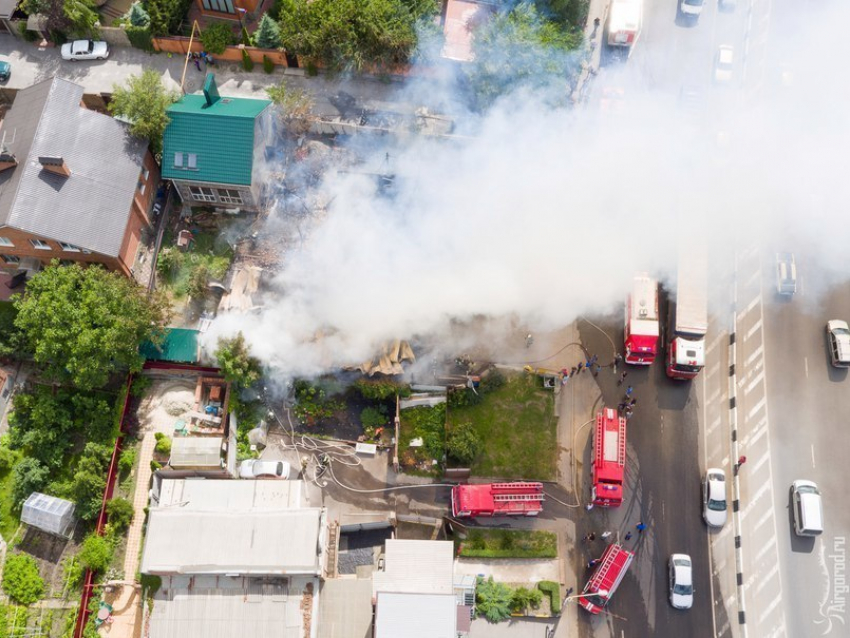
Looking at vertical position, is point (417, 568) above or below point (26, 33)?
below

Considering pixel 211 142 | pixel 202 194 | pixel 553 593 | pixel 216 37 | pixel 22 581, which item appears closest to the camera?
pixel 22 581

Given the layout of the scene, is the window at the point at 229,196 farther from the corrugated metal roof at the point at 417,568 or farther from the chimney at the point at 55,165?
the corrugated metal roof at the point at 417,568

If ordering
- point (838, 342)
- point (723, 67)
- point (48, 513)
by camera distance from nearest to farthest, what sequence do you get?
point (48, 513) < point (838, 342) < point (723, 67)

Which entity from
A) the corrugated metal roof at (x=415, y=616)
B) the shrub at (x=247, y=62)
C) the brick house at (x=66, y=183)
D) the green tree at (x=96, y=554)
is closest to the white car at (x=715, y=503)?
the corrugated metal roof at (x=415, y=616)

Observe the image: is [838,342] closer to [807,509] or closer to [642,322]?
[807,509]


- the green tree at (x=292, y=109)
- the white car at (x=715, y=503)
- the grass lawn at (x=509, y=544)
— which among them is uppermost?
the green tree at (x=292, y=109)

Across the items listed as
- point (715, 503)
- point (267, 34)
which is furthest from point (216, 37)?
point (715, 503)

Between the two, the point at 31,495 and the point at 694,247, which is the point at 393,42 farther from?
the point at 31,495
